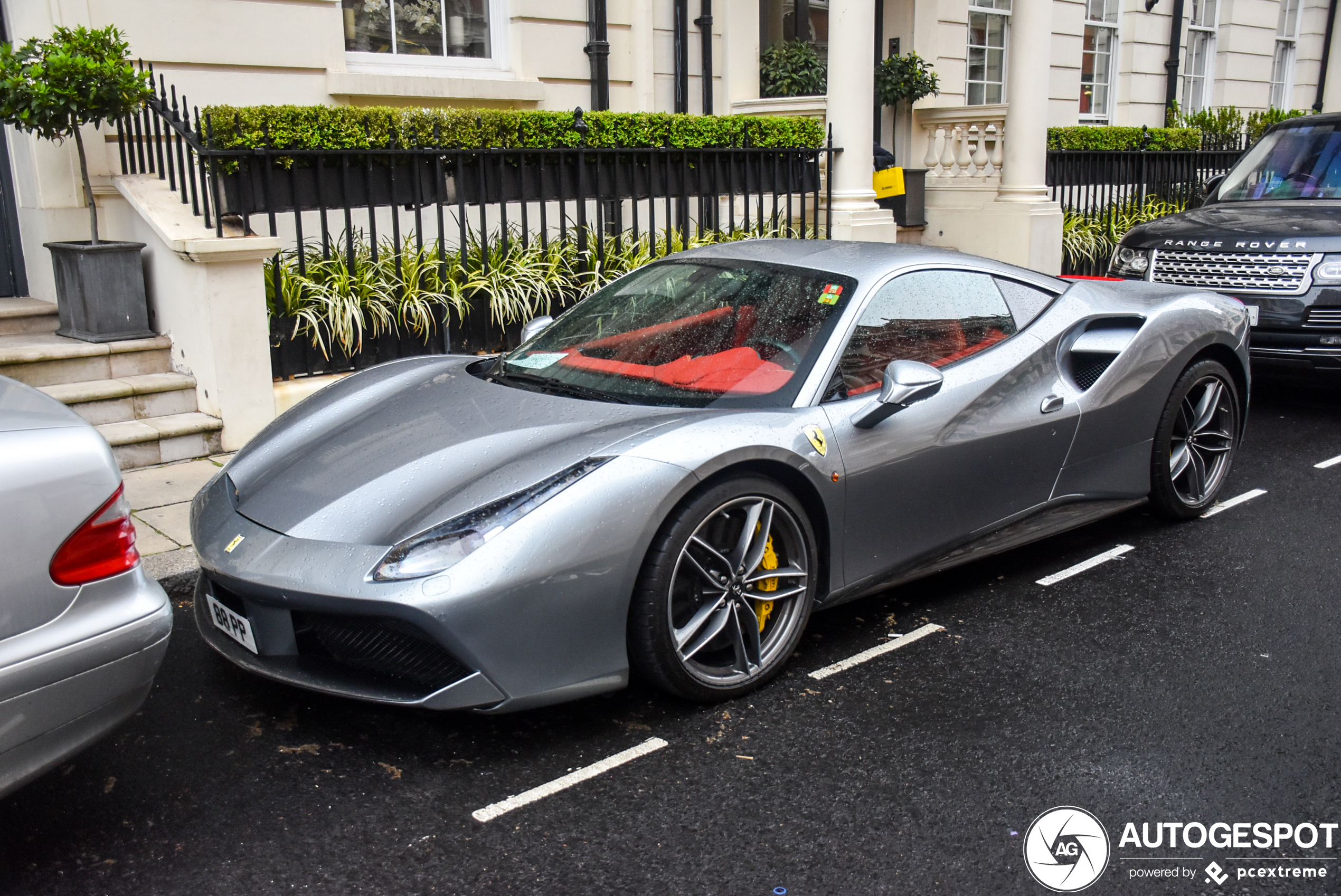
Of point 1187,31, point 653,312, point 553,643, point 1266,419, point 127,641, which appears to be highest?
point 1187,31

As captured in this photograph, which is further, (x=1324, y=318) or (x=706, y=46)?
(x=706, y=46)

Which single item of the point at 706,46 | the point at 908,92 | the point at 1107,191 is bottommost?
the point at 1107,191

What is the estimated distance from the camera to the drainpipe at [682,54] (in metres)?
11.7

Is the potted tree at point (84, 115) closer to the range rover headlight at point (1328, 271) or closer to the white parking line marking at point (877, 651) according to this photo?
the white parking line marking at point (877, 651)

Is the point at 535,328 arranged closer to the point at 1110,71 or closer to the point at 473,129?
the point at 473,129

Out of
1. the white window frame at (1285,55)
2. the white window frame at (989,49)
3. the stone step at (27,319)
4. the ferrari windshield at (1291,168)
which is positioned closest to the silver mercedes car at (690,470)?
the stone step at (27,319)

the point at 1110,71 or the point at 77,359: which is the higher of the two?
the point at 1110,71

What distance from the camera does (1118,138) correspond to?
14.5m

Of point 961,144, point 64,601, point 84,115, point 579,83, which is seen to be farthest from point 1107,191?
point 64,601

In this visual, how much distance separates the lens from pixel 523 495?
124 inches

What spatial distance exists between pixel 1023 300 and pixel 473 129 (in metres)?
4.64

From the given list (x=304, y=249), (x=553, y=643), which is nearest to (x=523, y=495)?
(x=553, y=643)

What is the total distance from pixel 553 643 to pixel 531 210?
261 inches

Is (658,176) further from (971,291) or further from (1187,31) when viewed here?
(1187,31)
